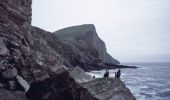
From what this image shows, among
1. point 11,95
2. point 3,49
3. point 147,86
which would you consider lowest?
point 147,86

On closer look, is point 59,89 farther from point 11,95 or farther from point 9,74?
point 9,74

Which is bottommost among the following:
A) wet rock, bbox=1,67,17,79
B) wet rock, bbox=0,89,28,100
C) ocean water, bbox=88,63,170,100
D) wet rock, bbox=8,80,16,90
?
ocean water, bbox=88,63,170,100

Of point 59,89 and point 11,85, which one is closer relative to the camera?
point 59,89

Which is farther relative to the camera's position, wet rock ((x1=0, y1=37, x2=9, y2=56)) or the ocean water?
the ocean water

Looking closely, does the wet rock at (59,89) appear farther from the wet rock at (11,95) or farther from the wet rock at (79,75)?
the wet rock at (79,75)

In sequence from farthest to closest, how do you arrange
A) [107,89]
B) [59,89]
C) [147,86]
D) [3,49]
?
[147,86], [107,89], [3,49], [59,89]

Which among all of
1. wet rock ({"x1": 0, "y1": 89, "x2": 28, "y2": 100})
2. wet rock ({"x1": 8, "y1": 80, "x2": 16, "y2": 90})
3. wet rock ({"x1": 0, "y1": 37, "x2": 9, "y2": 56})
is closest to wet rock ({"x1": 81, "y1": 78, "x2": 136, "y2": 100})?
wet rock ({"x1": 0, "y1": 89, "x2": 28, "y2": 100})

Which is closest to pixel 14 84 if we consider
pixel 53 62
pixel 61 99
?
pixel 61 99

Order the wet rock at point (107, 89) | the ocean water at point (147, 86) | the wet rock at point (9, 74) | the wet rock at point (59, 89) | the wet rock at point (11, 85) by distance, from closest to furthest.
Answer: the wet rock at point (59, 89), the wet rock at point (11, 85), the wet rock at point (9, 74), the wet rock at point (107, 89), the ocean water at point (147, 86)

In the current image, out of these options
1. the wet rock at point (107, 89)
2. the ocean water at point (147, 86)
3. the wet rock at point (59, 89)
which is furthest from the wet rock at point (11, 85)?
the ocean water at point (147, 86)

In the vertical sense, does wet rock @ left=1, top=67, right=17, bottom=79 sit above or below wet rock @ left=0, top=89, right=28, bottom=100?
above

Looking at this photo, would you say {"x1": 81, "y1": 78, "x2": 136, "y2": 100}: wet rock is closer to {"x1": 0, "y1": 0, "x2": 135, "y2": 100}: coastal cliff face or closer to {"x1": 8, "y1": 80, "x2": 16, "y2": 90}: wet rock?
{"x1": 0, "y1": 0, "x2": 135, "y2": 100}: coastal cliff face

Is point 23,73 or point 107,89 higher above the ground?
point 23,73

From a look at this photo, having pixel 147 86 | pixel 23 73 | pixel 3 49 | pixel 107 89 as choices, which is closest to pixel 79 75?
pixel 107 89
